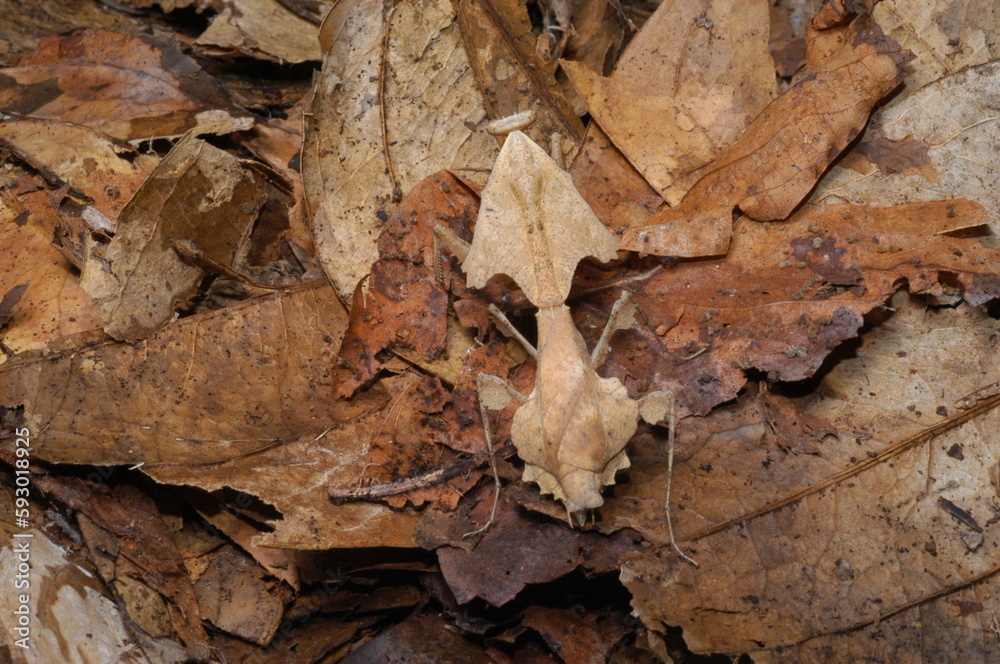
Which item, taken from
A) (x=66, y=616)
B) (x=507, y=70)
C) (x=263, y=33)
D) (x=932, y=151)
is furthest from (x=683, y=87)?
(x=66, y=616)

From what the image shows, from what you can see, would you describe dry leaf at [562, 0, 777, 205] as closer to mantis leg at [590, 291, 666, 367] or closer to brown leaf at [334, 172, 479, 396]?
mantis leg at [590, 291, 666, 367]

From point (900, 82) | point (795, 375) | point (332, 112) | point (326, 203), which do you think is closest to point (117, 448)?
point (326, 203)

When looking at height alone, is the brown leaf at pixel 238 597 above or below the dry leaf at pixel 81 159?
below

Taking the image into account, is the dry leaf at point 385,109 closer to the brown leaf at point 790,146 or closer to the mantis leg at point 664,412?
the brown leaf at point 790,146

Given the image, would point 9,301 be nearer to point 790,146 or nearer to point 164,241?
point 164,241

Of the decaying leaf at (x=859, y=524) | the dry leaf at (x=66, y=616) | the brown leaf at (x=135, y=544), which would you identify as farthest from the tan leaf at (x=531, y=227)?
the dry leaf at (x=66, y=616)

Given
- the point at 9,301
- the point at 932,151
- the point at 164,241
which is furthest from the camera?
the point at 9,301

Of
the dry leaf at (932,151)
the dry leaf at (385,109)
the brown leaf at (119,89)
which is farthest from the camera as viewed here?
the brown leaf at (119,89)
